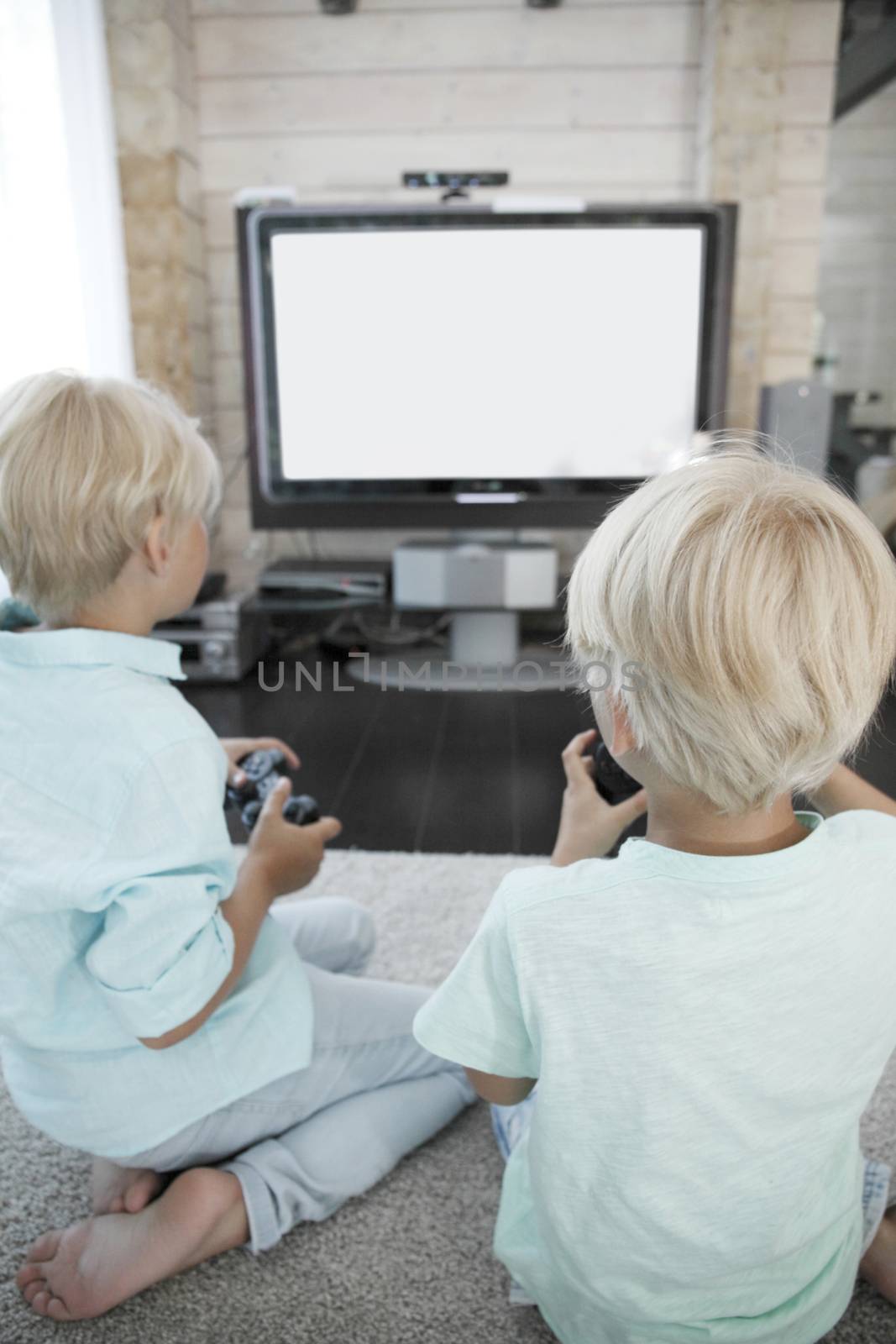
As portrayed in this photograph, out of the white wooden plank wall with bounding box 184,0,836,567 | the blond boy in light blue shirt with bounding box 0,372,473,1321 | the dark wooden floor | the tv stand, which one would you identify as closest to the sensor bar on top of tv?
the white wooden plank wall with bounding box 184,0,836,567

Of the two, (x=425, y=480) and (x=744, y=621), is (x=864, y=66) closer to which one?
(x=425, y=480)

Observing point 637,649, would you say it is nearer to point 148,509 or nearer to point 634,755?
point 634,755

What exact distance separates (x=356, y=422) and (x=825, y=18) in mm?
1775

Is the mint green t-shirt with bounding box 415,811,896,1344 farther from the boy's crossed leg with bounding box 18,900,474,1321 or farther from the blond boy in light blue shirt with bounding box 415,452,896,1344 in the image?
the boy's crossed leg with bounding box 18,900,474,1321

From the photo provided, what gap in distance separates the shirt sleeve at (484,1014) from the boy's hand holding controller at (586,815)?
234 mm

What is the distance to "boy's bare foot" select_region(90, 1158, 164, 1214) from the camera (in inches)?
36.9

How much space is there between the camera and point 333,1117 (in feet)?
3.38

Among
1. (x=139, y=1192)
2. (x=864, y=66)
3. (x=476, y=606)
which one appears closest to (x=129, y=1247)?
(x=139, y=1192)

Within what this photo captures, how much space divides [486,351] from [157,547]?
1.98 meters

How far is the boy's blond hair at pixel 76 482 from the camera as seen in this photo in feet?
2.75

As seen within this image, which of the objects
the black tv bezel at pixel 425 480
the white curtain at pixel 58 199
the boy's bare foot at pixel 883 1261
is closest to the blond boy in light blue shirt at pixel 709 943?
the boy's bare foot at pixel 883 1261

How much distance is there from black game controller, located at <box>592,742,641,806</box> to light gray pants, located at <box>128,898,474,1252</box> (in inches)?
13.0

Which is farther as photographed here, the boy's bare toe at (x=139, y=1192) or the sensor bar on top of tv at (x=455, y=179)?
the sensor bar on top of tv at (x=455, y=179)

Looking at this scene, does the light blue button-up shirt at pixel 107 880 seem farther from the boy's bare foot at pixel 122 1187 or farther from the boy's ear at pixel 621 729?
the boy's ear at pixel 621 729
